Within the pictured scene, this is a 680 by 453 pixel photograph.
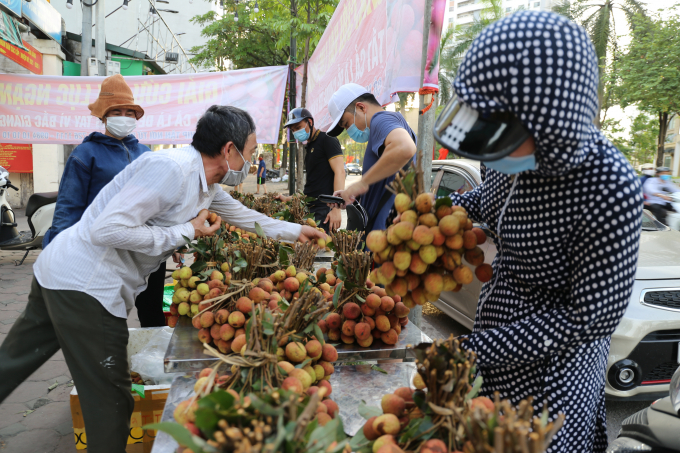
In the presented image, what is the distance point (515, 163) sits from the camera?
3.45ft

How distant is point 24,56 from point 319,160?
8237mm

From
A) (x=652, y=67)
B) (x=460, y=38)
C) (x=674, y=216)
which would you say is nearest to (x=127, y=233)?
(x=674, y=216)

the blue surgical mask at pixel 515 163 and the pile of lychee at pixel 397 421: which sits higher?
the blue surgical mask at pixel 515 163

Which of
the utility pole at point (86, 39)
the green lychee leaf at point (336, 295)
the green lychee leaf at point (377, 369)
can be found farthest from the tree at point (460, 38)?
the green lychee leaf at point (377, 369)

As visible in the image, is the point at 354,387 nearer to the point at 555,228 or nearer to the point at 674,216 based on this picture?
the point at 555,228

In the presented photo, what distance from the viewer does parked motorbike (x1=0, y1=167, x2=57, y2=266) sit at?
6.27m

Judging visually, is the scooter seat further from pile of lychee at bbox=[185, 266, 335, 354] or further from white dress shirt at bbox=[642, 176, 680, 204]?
white dress shirt at bbox=[642, 176, 680, 204]

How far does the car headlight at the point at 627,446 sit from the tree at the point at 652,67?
15.9 meters

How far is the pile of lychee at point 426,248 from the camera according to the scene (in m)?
1.26

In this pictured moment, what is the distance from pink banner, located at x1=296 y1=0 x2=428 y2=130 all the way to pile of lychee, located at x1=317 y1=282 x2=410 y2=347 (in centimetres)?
155

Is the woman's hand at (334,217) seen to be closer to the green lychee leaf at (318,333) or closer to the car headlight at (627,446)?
the green lychee leaf at (318,333)

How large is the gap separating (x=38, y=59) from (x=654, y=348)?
13378 mm

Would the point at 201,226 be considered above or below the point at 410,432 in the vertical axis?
above

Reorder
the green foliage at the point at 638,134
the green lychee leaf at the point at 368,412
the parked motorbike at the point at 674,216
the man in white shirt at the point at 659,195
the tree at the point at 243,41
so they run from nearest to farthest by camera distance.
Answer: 1. the green lychee leaf at the point at 368,412
2. the parked motorbike at the point at 674,216
3. the man in white shirt at the point at 659,195
4. the tree at the point at 243,41
5. the green foliage at the point at 638,134
